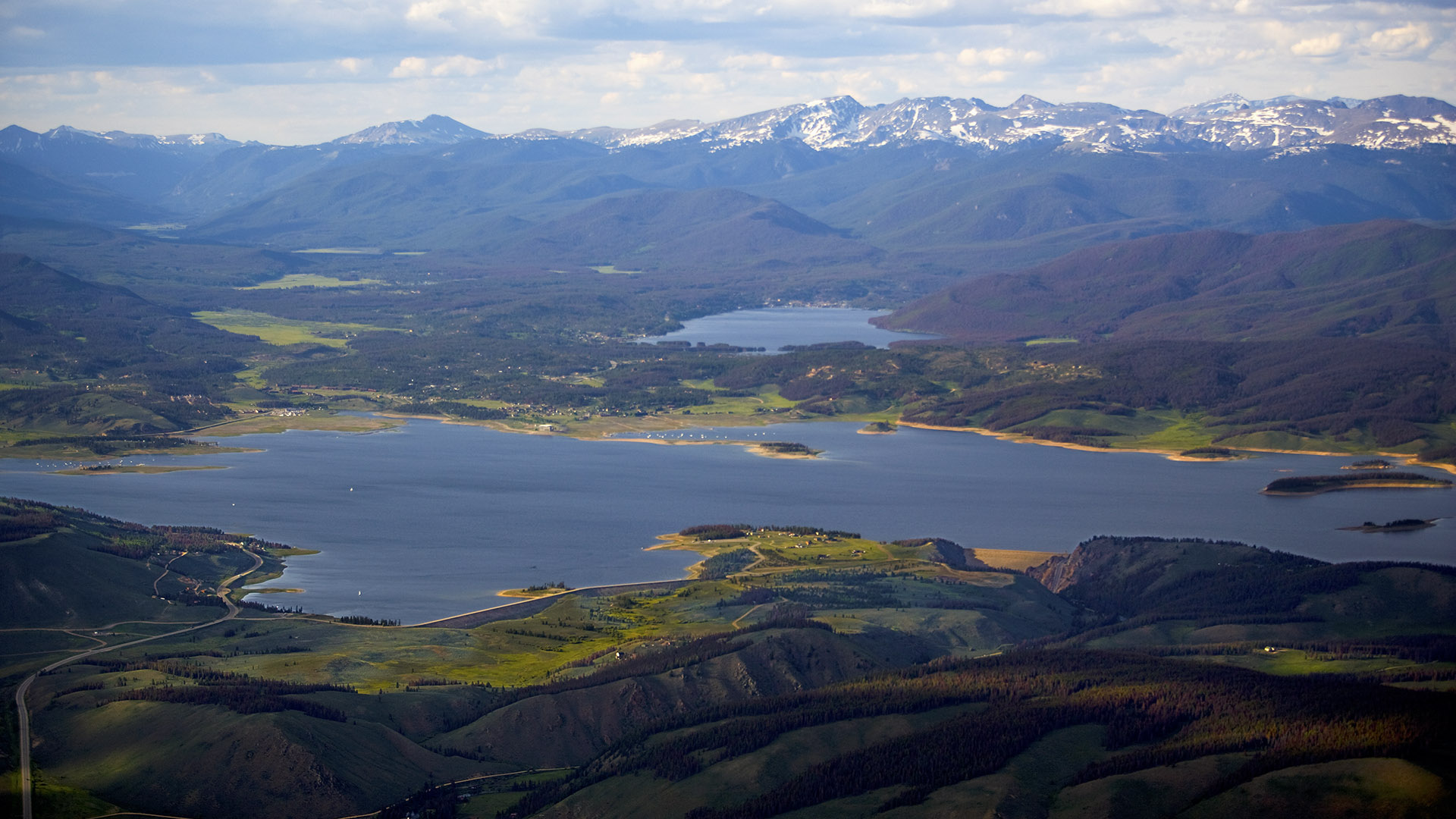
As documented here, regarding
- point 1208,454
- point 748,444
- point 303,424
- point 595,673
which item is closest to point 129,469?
point 303,424

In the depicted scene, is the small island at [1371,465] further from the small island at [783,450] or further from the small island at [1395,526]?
the small island at [783,450]

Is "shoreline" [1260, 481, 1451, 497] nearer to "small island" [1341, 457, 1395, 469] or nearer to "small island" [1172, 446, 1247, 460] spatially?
"small island" [1341, 457, 1395, 469]

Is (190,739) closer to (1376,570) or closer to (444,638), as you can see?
(444,638)

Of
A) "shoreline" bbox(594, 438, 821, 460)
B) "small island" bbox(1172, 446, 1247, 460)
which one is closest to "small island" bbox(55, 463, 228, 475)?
"shoreline" bbox(594, 438, 821, 460)

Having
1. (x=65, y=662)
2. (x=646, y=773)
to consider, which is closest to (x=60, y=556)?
(x=65, y=662)

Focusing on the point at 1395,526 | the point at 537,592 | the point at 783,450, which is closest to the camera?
the point at 537,592

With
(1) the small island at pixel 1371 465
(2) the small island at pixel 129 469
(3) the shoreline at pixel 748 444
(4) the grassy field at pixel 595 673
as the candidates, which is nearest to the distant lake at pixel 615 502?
(3) the shoreline at pixel 748 444

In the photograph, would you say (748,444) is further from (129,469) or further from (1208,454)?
(129,469)
